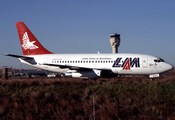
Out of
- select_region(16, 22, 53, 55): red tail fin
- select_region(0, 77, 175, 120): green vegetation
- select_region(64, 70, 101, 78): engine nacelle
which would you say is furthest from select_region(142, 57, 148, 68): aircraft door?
select_region(16, 22, 53, 55): red tail fin

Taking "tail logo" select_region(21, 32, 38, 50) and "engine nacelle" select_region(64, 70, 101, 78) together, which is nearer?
"engine nacelle" select_region(64, 70, 101, 78)

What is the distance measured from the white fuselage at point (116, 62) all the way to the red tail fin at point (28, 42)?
1.58 metres

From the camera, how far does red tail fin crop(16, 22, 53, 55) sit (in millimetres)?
34406

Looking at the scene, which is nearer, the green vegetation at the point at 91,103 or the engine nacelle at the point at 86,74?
the green vegetation at the point at 91,103

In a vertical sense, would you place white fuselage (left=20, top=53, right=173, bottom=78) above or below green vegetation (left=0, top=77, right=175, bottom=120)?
above

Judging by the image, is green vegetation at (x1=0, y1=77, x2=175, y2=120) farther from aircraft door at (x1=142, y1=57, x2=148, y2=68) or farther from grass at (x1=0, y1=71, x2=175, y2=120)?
aircraft door at (x1=142, y1=57, x2=148, y2=68)

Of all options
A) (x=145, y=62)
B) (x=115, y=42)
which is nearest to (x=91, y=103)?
(x=145, y=62)

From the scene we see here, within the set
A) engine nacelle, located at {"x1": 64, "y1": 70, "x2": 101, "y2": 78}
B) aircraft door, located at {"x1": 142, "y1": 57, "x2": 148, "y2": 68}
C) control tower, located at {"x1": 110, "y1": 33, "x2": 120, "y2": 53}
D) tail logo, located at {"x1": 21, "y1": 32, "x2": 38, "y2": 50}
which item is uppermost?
control tower, located at {"x1": 110, "y1": 33, "x2": 120, "y2": 53}

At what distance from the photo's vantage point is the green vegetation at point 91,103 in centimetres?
1264

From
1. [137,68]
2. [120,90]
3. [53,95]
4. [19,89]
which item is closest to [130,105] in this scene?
[120,90]

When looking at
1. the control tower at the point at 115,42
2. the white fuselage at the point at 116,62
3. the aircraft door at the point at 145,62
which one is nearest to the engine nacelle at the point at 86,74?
the white fuselage at the point at 116,62

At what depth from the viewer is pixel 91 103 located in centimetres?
1454

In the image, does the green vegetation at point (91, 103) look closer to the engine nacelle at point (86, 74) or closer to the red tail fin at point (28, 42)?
the engine nacelle at point (86, 74)

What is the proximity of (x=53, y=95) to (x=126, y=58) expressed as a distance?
1565 centimetres
